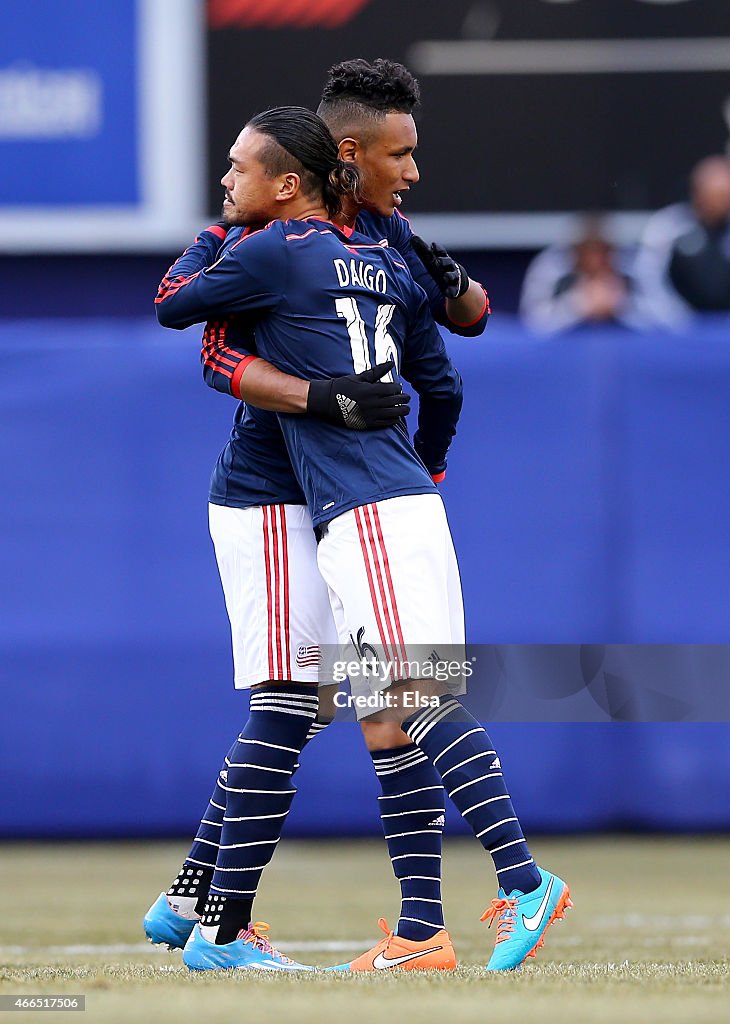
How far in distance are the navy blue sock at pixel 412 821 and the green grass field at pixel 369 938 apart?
214mm

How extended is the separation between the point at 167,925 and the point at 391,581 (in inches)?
39.2

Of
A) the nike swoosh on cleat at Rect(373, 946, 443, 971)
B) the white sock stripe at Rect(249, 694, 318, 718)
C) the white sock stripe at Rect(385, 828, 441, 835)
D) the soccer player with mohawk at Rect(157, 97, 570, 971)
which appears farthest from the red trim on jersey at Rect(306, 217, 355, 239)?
the nike swoosh on cleat at Rect(373, 946, 443, 971)

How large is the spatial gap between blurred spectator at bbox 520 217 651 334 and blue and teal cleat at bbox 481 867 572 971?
4094mm

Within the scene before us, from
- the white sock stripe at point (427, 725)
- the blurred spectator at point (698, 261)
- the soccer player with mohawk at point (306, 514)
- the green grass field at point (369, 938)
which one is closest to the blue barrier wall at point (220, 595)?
the green grass field at point (369, 938)

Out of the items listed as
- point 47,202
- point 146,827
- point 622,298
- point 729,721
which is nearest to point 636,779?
point 729,721

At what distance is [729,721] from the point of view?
628 centimetres

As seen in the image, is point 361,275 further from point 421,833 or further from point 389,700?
point 421,833

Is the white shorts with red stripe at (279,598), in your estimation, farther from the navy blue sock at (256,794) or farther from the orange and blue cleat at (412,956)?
the orange and blue cleat at (412,956)

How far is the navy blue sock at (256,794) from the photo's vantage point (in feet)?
12.2

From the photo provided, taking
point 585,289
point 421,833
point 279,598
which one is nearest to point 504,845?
point 421,833

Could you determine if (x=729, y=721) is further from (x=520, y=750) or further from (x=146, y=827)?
(x=146, y=827)

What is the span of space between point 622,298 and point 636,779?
2259 mm

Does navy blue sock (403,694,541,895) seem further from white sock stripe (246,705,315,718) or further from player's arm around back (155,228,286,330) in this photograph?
player's arm around back (155,228,286,330)

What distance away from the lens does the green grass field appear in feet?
9.52
